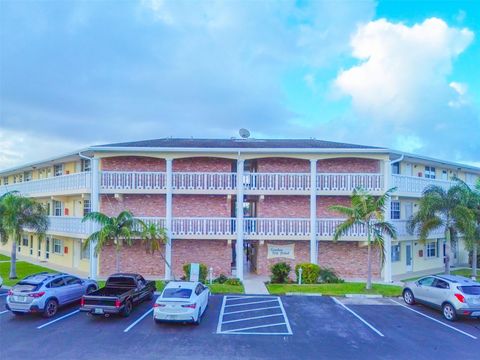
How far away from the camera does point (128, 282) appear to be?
15.0 meters

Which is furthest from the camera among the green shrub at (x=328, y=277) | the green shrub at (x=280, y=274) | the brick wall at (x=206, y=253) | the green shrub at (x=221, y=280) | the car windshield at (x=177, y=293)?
the brick wall at (x=206, y=253)

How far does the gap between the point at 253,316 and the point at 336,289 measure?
6.04 m

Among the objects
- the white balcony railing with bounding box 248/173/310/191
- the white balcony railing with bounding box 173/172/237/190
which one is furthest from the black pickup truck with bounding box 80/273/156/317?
the white balcony railing with bounding box 248/173/310/191

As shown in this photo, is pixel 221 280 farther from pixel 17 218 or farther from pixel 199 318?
pixel 17 218

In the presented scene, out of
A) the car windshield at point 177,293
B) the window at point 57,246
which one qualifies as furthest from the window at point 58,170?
the car windshield at point 177,293

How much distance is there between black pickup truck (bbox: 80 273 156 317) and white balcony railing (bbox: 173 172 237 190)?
6.83 metres

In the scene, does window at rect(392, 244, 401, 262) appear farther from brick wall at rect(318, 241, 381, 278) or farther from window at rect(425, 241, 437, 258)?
window at rect(425, 241, 437, 258)

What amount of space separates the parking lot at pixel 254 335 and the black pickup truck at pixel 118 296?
441mm

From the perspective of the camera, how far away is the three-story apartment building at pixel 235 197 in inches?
837

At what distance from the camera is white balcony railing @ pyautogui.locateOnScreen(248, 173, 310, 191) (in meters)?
21.7

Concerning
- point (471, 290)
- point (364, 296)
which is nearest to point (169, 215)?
point (364, 296)

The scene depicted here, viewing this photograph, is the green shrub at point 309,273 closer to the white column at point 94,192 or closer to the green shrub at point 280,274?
the green shrub at point 280,274

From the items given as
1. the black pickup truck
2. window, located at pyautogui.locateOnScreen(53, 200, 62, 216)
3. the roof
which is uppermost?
the roof

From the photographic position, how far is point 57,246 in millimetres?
27047
